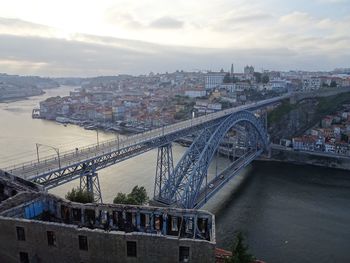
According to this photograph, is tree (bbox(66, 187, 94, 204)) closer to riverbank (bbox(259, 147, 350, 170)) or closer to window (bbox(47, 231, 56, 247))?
window (bbox(47, 231, 56, 247))

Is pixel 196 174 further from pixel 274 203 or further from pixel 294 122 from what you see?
pixel 294 122

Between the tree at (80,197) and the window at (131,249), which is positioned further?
the tree at (80,197)

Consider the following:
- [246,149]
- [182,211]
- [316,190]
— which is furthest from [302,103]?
[182,211]

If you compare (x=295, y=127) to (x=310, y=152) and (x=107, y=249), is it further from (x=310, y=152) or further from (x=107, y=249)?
(x=107, y=249)

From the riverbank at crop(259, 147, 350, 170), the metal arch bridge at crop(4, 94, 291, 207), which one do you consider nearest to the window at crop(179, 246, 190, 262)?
the metal arch bridge at crop(4, 94, 291, 207)

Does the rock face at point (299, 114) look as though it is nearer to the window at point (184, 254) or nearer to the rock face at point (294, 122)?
the rock face at point (294, 122)

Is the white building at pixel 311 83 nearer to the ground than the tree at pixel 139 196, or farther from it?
farther from it

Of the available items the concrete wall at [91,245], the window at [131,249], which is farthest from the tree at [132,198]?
the window at [131,249]

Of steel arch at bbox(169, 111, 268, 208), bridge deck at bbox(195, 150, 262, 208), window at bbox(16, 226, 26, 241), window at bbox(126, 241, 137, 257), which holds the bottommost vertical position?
bridge deck at bbox(195, 150, 262, 208)
